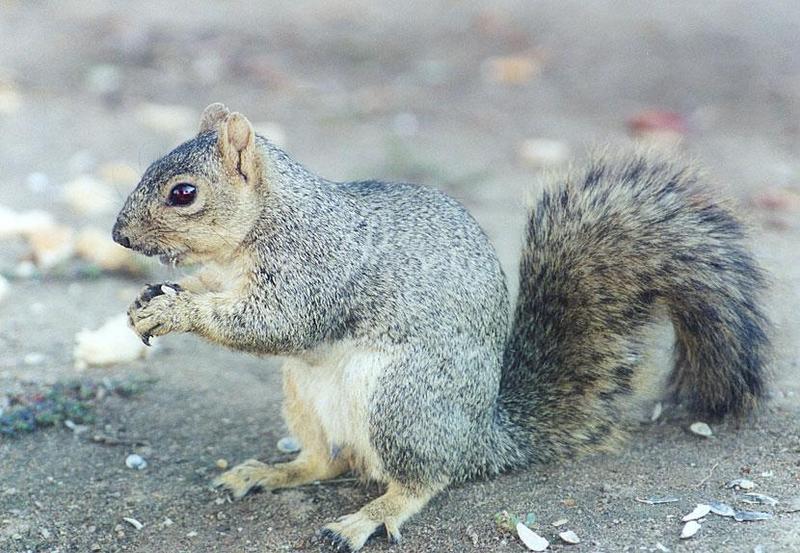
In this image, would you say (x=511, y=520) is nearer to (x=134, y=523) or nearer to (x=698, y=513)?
(x=698, y=513)

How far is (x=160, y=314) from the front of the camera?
7.90 feet

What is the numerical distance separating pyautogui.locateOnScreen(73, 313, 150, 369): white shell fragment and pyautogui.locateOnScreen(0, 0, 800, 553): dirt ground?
1.3 inches

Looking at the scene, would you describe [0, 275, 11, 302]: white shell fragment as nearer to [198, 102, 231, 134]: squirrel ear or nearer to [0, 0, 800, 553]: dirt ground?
[0, 0, 800, 553]: dirt ground

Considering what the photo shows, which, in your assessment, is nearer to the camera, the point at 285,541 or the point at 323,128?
the point at 285,541

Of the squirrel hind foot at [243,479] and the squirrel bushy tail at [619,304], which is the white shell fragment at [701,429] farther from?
the squirrel hind foot at [243,479]

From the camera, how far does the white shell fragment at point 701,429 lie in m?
2.71

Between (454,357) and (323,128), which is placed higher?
(323,128)

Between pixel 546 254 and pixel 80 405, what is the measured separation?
1.30 m

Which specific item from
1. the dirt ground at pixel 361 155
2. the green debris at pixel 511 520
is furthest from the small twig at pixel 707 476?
the green debris at pixel 511 520

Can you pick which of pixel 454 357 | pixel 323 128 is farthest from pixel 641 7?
pixel 454 357

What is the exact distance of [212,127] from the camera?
2.61 meters

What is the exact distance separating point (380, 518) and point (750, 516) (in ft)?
2.59

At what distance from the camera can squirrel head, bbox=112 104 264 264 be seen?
92.9 inches

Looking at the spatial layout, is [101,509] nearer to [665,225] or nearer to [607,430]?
[607,430]
